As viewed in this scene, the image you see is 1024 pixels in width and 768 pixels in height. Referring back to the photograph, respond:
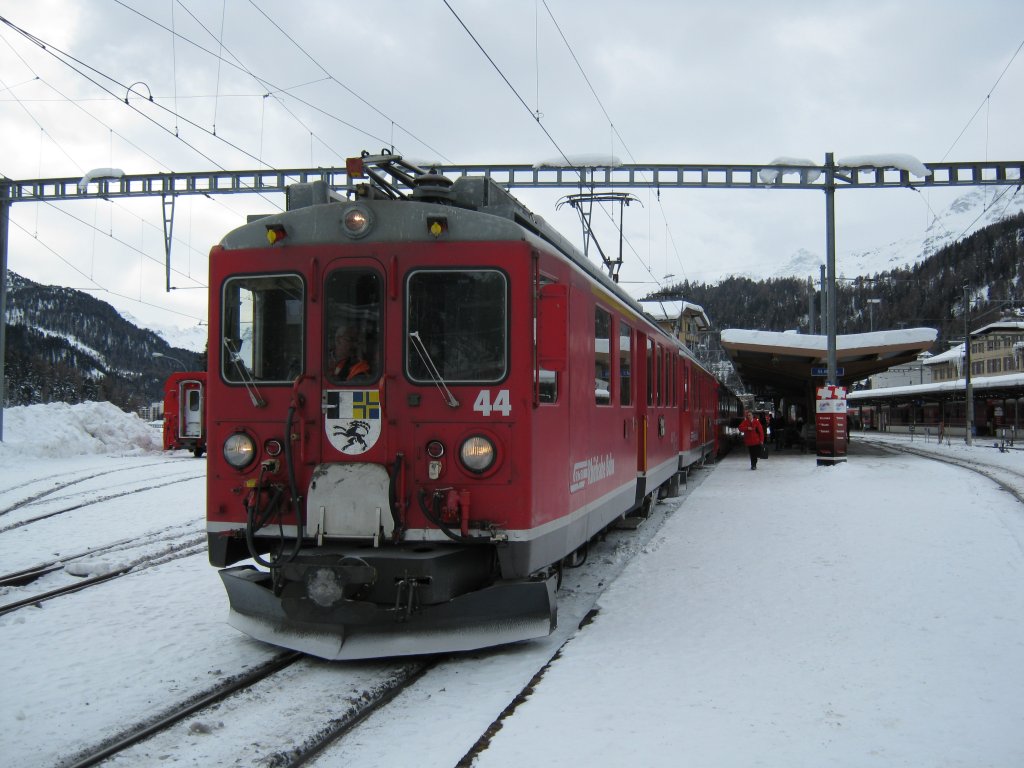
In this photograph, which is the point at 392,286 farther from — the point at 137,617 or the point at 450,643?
the point at 137,617

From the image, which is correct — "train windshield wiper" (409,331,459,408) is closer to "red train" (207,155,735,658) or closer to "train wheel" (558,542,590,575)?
"red train" (207,155,735,658)

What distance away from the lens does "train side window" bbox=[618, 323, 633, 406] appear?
8.84m

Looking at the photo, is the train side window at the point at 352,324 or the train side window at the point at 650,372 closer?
the train side window at the point at 352,324

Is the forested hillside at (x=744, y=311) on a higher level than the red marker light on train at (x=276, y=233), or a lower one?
higher

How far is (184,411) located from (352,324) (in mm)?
24359

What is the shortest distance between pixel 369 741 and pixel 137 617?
3453 millimetres

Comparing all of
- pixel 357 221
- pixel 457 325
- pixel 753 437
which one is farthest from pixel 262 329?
pixel 753 437

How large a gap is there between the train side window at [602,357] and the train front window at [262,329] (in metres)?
2.77

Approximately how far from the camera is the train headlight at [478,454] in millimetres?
5695

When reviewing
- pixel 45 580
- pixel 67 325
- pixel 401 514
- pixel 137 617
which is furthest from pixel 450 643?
pixel 67 325

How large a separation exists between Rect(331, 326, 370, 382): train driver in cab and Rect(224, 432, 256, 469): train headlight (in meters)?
0.79

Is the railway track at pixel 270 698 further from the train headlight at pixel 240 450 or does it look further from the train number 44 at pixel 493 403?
the train number 44 at pixel 493 403

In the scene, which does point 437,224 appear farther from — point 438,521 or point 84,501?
point 84,501

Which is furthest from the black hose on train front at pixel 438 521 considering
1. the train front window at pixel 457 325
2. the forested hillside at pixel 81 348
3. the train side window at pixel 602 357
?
the forested hillside at pixel 81 348
